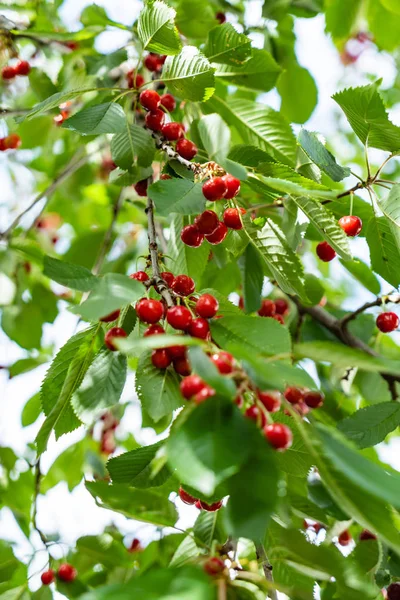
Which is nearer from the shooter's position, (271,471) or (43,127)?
(271,471)

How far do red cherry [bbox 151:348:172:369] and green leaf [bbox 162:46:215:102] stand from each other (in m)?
0.70

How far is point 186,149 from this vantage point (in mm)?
1406

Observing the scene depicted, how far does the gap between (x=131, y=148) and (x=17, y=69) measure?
4.38 feet

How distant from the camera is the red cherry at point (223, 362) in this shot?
0.82 metres

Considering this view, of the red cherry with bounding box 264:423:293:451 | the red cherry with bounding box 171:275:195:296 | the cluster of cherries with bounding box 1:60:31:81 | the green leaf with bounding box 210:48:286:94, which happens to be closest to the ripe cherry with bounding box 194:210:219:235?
the red cherry with bounding box 171:275:195:296

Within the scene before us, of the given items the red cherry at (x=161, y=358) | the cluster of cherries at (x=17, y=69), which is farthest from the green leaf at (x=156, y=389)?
the cluster of cherries at (x=17, y=69)

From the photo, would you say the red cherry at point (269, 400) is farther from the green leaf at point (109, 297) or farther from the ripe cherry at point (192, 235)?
the ripe cherry at point (192, 235)

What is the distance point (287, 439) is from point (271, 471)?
0.05 meters

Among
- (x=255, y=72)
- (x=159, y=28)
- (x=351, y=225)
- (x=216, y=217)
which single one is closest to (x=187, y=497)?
(x=216, y=217)

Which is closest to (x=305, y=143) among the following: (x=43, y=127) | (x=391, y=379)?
(x=391, y=379)

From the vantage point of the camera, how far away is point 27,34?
2.24 m

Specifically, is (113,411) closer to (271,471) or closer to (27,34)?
(27,34)

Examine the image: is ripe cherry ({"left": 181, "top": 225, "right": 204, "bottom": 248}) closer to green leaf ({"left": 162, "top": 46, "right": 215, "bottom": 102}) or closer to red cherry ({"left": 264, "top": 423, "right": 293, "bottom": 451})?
green leaf ({"left": 162, "top": 46, "right": 215, "bottom": 102})

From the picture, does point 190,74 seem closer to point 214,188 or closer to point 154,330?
point 214,188
